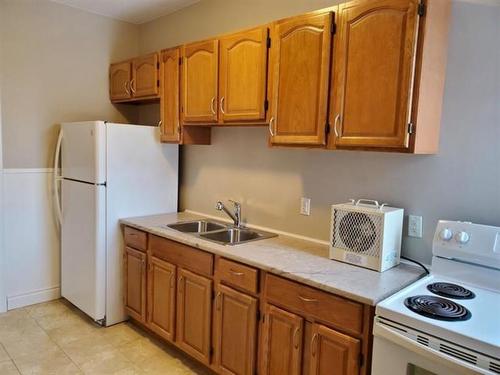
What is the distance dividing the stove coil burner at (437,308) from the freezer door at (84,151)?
90.3 inches

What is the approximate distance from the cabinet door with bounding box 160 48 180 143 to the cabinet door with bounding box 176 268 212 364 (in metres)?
1.13

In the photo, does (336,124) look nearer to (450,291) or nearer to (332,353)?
(450,291)

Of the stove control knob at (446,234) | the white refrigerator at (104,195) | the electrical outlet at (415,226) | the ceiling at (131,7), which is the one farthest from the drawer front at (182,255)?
the ceiling at (131,7)

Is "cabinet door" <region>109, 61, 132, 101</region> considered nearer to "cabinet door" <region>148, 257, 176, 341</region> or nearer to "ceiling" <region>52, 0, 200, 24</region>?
"ceiling" <region>52, 0, 200, 24</region>

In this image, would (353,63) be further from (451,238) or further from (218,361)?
(218,361)

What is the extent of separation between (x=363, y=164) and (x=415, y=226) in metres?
0.46

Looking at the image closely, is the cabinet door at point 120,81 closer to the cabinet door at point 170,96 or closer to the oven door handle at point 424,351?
the cabinet door at point 170,96

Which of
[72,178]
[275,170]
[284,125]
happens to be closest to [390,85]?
[284,125]

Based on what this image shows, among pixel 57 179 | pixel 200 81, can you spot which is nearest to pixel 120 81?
pixel 57 179

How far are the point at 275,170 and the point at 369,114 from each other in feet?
3.20

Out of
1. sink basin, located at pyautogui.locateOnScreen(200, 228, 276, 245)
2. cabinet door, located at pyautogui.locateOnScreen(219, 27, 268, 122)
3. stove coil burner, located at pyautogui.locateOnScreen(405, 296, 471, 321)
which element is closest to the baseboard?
sink basin, located at pyautogui.locateOnScreen(200, 228, 276, 245)

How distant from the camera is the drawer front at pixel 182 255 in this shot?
2359 mm

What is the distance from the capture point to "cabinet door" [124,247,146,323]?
2896 millimetres

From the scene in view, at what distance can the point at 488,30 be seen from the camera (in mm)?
1800
